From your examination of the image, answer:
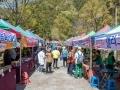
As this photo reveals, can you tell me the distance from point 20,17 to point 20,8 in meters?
2.85

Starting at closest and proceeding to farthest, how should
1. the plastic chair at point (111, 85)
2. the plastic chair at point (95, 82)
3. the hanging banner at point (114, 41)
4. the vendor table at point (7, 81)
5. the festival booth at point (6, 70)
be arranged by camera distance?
the festival booth at point (6, 70)
the hanging banner at point (114, 41)
the vendor table at point (7, 81)
the plastic chair at point (111, 85)
the plastic chair at point (95, 82)

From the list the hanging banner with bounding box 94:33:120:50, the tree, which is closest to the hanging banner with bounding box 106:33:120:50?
the hanging banner with bounding box 94:33:120:50

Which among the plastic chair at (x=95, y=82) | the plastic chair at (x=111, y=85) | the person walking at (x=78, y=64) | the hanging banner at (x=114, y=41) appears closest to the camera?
the hanging banner at (x=114, y=41)

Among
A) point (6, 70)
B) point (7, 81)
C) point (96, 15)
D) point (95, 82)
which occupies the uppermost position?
point (96, 15)

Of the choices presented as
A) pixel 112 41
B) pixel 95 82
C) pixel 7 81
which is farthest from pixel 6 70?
pixel 95 82

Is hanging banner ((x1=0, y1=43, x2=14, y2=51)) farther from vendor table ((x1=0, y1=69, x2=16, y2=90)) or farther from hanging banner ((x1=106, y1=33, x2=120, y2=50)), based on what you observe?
hanging banner ((x1=106, y1=33, x2=120, y2=50))

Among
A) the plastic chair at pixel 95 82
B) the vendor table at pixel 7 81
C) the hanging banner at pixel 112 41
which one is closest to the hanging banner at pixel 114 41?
the hanging banner at pixel 112 41

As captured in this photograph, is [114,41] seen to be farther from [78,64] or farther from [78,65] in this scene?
[78,65]

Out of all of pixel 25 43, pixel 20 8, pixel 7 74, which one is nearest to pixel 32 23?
pixel 20 8

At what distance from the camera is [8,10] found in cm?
4547

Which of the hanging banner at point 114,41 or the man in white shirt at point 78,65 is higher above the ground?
the hanging banner at point 114,41

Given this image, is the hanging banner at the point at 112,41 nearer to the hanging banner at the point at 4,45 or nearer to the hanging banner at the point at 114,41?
the hanging banner at the point at 114,41

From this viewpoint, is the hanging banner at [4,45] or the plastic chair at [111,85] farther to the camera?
the plastic chair at [111,85]

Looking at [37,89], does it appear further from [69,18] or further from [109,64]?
[69,18]
